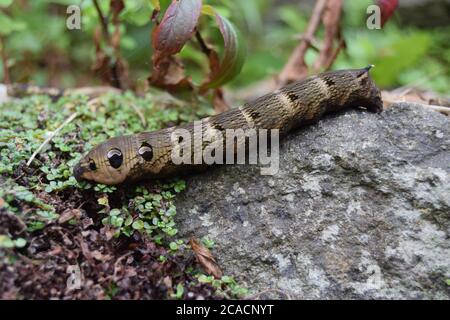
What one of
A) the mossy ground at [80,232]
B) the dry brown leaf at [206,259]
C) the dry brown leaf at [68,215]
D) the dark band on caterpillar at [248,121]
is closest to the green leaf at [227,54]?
the dark band on caterpillar at [248,121]

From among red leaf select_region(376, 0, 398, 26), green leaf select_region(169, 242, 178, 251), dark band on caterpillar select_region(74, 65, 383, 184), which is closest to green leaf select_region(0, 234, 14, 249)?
dark band on caterpillar select_region(74, 65, 383, 184)


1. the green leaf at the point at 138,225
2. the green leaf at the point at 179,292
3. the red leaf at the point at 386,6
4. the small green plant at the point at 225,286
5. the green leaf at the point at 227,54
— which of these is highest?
the red leaf at the point at 386,6

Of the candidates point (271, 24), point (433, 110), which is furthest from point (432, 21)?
point (433, 110)

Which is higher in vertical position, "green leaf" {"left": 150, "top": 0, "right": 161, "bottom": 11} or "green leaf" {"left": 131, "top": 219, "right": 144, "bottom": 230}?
"green leaf" {"left": 150, "top": 0, "right": 161, "bottom": 11}

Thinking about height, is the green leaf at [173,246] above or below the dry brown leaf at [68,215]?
below

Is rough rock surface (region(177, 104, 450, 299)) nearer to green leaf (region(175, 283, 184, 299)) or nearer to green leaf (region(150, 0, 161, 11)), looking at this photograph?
green leaf (region(175, 283, 184, 299))

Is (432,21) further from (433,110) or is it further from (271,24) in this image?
(433,110)

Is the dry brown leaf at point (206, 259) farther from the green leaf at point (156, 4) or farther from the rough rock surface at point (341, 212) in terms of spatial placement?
the green leaf at point (156, 4)
